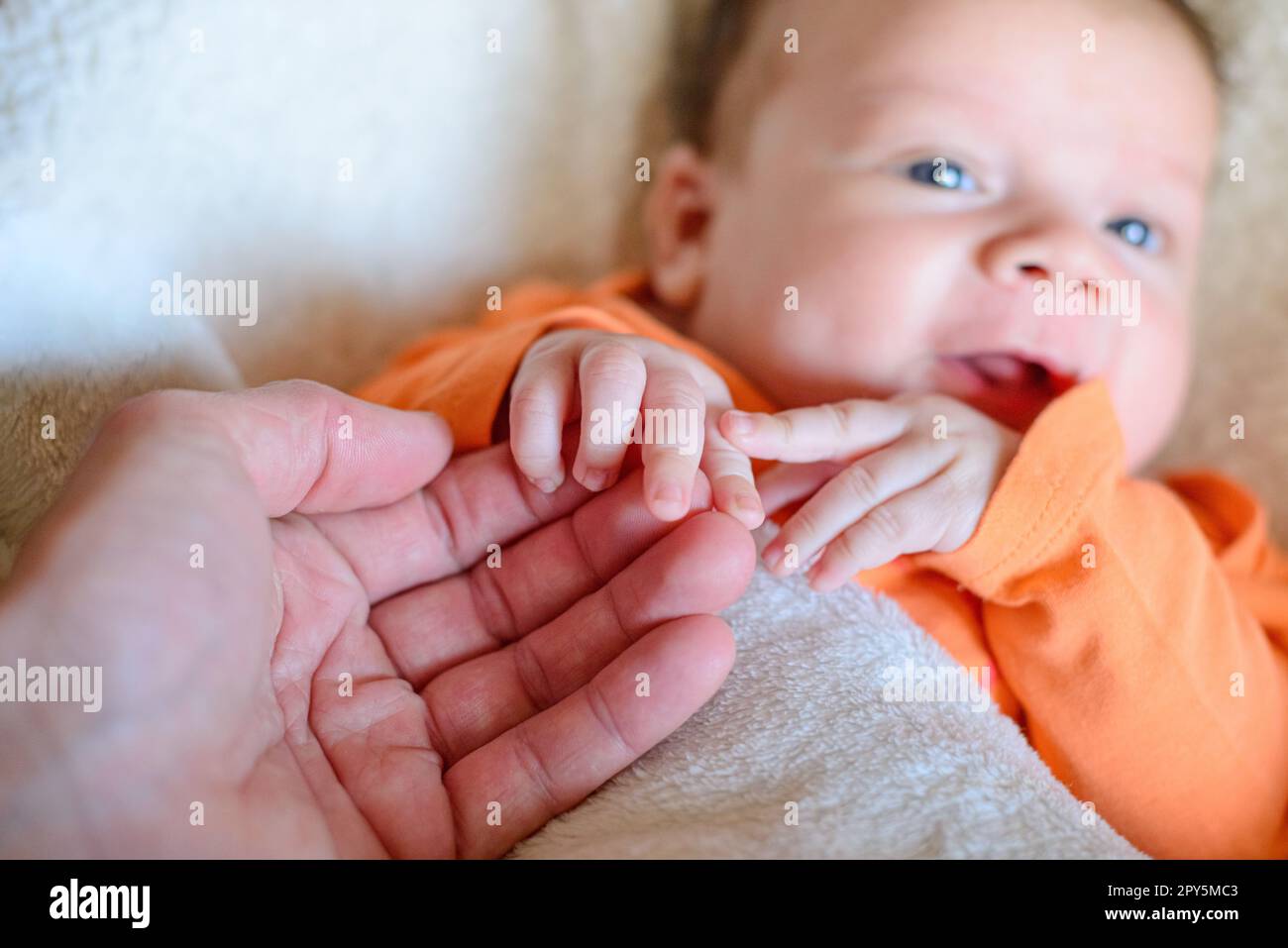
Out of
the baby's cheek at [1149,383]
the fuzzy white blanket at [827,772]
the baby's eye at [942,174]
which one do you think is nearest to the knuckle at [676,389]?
the fuzzy white blanket at [827,772]

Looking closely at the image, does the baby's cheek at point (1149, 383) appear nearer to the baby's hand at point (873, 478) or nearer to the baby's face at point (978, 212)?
the baby's face at point (978, 212)

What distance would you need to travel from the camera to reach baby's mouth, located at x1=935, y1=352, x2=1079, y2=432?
3.63 ft

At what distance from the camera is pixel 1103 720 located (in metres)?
0.95

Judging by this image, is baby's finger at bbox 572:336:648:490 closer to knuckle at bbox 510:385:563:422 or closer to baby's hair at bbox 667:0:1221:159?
knuckle at bbox 510:385:563:422

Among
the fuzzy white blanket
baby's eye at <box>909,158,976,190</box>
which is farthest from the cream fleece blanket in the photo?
baby's eye at <box>909,158,976,190</box>

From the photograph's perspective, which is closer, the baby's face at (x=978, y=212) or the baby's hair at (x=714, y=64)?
the baby's face at (x=978, y=212)

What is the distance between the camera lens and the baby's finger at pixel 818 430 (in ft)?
2.95

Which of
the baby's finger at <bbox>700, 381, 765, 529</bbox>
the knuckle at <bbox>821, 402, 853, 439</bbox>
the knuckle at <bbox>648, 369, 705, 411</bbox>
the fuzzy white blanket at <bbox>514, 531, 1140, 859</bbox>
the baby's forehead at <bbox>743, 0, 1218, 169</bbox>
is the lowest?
the fuzzy white blanket at <bbox>514, 531, 1140, 859</bbox>

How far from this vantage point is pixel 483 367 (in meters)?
1.06

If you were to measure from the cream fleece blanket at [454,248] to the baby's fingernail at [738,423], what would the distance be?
0.57ft

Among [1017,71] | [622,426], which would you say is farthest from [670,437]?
[1017,71]

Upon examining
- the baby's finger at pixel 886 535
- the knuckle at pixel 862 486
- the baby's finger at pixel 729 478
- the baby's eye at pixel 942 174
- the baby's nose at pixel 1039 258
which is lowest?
the baby's finger at pixel 886 535

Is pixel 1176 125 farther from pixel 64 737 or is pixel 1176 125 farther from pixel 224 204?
pixel 64 737

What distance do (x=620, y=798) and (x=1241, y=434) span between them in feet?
4.07
